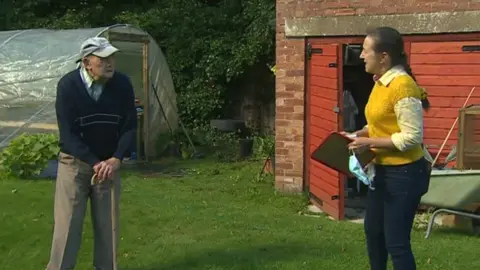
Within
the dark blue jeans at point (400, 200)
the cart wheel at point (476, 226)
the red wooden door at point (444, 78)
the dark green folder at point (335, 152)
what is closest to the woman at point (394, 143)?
the dark blue jeans at point (400, 200)

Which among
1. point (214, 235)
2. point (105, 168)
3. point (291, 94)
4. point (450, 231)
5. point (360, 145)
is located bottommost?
point (450, 231)

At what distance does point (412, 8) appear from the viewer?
→ 360 inches

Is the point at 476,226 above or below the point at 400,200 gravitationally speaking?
below

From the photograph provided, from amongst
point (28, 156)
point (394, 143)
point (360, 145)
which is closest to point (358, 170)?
point (360, 145)

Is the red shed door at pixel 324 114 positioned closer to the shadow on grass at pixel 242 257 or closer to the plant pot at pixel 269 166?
the plant pot at pixel 269 166

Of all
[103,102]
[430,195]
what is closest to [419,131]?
[103,102]

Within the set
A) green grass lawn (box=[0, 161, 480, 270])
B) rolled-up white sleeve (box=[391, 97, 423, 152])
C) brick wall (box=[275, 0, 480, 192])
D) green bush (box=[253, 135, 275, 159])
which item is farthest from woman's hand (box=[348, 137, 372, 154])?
green bush (box=[253, 135, 275, 159])

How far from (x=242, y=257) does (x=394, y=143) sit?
2.50 metres

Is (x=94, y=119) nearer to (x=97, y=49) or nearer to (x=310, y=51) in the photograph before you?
(x=97, y=49)

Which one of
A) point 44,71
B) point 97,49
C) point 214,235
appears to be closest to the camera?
point 97,49

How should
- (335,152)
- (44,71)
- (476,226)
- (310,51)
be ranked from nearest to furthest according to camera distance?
(335,152) < (476,226) < (310,51) < (44,71)

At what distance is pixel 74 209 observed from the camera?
5.45 m

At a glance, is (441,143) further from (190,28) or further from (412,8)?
(190,28)

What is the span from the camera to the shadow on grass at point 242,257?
6.34 m
